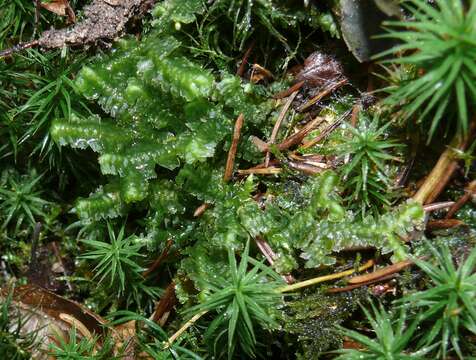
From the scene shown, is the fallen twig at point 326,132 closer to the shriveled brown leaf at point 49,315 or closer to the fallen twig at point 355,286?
the fallen twig at point 355,286

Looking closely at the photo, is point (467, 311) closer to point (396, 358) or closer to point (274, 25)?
point (396, 358)

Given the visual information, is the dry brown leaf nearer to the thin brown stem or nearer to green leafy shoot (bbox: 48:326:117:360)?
the thin brown stem

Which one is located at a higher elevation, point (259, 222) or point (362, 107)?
point (362, 107)

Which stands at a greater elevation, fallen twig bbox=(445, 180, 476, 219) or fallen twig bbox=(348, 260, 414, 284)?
fallen twig bbox=(445, 180, 476, 219)

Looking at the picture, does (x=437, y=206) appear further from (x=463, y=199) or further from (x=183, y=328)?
(x=183, y=328)

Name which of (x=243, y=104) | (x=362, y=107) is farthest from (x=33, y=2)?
(x=362, y=107)

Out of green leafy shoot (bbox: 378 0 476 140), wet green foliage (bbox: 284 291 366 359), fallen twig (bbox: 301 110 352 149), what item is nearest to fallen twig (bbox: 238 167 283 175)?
fallen twig (bbox: 301 110 352 149)

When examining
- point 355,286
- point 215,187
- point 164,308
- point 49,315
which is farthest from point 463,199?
point 49,315
